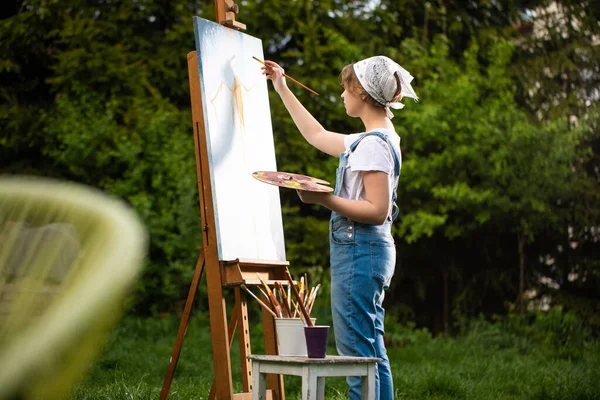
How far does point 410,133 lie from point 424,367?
249 centimetres

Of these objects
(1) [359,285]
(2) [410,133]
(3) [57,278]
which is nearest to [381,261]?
(1) [359,285]

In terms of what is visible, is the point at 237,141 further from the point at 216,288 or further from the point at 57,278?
the point at 57,278

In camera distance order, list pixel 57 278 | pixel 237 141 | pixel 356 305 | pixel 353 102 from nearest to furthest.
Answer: pixel 57 278
pixel 356 305
pixel 353 102
pixel 237 141

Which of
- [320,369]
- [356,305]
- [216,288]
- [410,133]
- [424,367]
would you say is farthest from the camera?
[410,133]

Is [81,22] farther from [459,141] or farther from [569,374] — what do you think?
[569,374]

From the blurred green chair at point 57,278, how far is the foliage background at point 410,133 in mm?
5394

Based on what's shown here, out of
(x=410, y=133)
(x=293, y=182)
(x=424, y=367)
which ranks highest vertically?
(x=410, y=133)

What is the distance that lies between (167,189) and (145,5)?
201cm

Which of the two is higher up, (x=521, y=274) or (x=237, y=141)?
(x=237, y=141)

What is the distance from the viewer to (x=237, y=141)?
9.68 ft

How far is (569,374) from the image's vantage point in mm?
4340

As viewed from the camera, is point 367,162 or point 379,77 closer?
point 367,162

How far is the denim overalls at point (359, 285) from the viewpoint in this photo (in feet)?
7.35

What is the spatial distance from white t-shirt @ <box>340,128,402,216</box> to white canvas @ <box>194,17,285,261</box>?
0.58 meters
